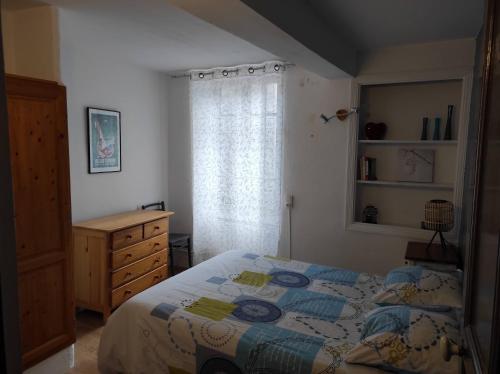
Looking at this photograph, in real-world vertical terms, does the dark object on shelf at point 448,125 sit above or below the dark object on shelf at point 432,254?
above

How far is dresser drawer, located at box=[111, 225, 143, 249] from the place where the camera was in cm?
325

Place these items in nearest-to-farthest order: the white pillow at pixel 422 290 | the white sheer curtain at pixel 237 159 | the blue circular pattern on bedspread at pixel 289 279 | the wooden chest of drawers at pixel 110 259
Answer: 1. the white pillow at pixel 422 290
2. the blue circular pattern on bedspread at pixel 289 279
3. the wooden chest of drawers at pixel 110 259
4. the white sheer curtain at pixel 237 159

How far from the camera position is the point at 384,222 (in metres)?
3.51

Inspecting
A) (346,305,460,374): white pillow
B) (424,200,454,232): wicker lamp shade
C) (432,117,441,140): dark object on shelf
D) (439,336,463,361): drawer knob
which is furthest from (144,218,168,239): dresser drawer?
(439,336,463,361): drawer knob

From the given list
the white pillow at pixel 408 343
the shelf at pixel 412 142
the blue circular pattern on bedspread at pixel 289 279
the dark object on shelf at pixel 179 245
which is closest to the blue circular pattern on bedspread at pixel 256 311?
the blue circular pattern on bedspread at pixel 289 279

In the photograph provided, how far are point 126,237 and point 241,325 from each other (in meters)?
1.78

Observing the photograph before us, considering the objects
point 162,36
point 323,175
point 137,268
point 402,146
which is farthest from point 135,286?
point 402,146

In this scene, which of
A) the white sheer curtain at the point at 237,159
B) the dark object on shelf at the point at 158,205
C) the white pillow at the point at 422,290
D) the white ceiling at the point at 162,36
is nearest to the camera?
the white pillow at the point at 422,290

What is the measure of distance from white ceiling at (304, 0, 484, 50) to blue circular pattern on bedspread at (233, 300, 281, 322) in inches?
73.8

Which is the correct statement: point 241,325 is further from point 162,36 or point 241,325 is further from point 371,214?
point 162,36

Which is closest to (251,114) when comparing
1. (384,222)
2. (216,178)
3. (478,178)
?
(216,178)

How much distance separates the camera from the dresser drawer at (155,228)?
3.65 m

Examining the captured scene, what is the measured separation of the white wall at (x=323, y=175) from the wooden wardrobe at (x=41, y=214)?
7.03ft

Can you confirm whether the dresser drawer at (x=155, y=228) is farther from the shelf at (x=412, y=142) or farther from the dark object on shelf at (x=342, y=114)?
the shelf at (x=412, y=142)
